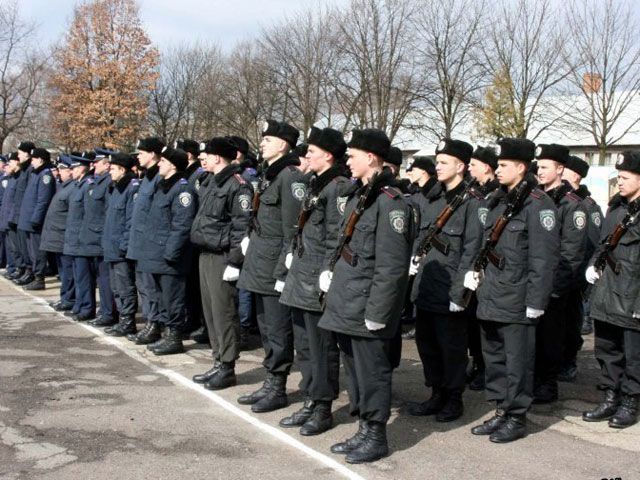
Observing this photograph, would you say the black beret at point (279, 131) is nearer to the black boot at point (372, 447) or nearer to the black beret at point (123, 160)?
the black boot at point (372, 447)

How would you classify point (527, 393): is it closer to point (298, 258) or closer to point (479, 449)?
point (479, 449)

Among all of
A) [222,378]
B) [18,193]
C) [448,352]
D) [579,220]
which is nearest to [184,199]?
[222,378]

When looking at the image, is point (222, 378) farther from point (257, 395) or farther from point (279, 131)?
point (279, 131)

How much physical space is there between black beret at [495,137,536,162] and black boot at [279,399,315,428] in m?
2.43

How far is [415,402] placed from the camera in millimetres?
6297

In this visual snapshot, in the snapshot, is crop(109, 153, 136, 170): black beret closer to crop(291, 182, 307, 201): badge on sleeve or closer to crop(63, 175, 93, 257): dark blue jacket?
crop(63, 175, 93, 257): dark blue jacket

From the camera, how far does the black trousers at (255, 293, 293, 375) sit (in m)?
5.95

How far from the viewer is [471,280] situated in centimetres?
545

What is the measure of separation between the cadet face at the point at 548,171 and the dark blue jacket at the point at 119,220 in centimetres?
457

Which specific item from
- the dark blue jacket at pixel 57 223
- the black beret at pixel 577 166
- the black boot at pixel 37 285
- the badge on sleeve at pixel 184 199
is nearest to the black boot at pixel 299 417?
the badge on sleeve at pixel 184 199

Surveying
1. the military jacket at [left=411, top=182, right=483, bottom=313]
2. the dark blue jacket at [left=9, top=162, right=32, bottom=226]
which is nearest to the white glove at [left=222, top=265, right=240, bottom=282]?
the military jacket at [left=411, top=182, right=483, bottom=313]

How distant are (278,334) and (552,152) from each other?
2931mm

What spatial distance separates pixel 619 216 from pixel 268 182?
9.52 feet

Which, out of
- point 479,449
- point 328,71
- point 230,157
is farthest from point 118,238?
point 328,71
